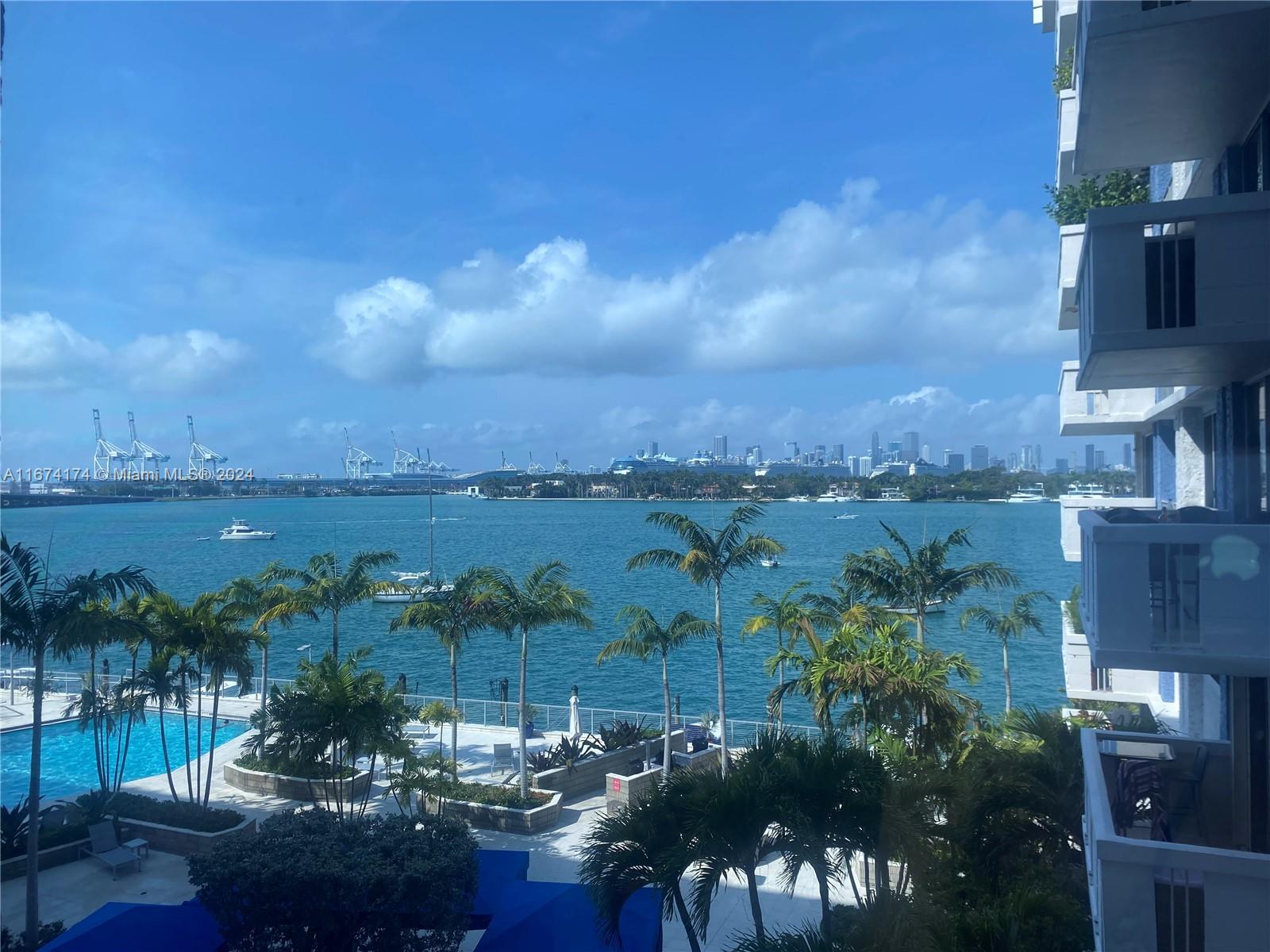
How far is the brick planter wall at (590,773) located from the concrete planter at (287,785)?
10.3 feet

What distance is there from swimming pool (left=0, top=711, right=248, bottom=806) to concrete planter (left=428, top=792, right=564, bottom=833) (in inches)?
267

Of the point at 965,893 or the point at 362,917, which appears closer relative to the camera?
the point at 965,893

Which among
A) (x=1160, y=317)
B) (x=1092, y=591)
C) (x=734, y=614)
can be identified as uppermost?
(x=1160, y=317)

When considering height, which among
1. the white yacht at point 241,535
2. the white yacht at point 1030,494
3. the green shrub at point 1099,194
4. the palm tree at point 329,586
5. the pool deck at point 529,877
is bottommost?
the pool deck at point 529,877

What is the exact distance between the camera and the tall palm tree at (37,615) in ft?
34.8

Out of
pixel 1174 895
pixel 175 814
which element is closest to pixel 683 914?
pixel 1174 895

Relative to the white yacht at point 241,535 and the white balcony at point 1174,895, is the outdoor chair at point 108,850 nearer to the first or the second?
the white balcony at point 1174,895

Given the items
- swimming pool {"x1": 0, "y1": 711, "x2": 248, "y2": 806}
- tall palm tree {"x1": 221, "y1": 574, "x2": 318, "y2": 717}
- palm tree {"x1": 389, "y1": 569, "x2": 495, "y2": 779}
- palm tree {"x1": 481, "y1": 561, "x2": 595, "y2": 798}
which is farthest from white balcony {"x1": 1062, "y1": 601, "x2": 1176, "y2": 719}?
swimming pool {"x1": 0, "y1": 711, "x2": 248, "y2": 806}

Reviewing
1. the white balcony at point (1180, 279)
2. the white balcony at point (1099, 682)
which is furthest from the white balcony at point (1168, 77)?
the white balcony at point (1099, 682)

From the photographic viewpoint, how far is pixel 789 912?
11.1 metres

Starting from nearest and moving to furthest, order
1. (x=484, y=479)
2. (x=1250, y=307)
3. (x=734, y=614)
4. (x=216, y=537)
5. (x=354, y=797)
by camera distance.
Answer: (x=1250, y=307) → (x=354, y=797) → (x=734, y=614) → (x=216, y=537) → (x=484, y=479)

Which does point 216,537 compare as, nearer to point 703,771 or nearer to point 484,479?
point 484,479

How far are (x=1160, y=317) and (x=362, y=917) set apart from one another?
8208 millimetres

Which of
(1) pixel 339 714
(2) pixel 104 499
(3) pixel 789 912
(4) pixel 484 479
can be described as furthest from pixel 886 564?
(4) pixel 484 479
